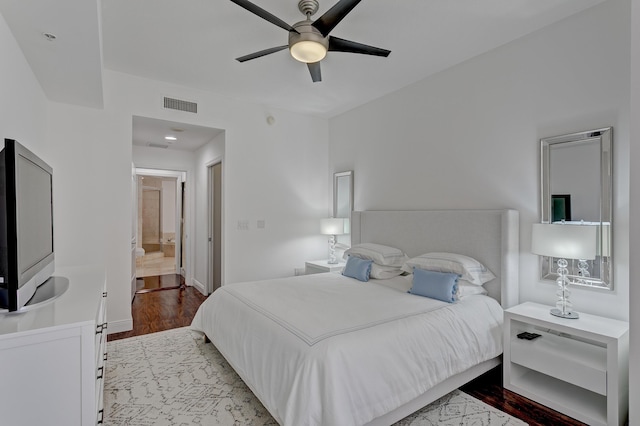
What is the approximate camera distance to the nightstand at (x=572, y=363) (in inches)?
78.0

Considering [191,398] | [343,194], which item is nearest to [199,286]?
[343,194]

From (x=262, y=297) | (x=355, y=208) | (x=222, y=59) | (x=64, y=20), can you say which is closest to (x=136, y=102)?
(x=222, y=59)

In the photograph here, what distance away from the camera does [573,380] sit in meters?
2.12

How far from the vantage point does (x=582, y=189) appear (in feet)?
8.06

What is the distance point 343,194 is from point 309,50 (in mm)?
2816

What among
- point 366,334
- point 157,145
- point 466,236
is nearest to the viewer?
point 366,334

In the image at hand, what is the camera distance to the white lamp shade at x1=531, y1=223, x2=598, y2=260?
2.21 meters

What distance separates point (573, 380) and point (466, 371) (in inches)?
25.1

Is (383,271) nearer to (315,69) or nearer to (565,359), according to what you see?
(565,359)

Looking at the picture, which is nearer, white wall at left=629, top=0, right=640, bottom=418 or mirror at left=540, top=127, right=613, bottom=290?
white wall at left=629, top=0, right=640, bottom=418

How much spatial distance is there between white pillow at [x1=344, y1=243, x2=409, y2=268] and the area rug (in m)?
1.42

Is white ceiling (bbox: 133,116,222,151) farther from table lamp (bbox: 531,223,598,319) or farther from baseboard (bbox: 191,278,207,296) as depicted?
table lamp (bbox: 531,223,598,319)

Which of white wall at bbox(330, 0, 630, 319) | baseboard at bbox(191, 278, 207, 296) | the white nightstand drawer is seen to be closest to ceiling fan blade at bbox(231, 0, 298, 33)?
white wall at bbox(330, 0, 630, 319)

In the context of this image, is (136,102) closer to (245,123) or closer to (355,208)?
(245,123)
